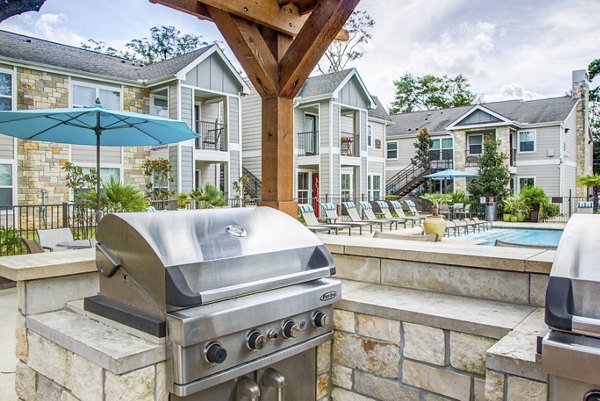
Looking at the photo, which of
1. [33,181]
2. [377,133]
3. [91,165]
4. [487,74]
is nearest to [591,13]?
[377,133]

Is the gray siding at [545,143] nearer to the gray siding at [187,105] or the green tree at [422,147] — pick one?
the green tree at [422,147]

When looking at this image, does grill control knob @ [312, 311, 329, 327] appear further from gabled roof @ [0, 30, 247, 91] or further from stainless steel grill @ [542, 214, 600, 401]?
gabled roof @ [0, 30, 247, 91]

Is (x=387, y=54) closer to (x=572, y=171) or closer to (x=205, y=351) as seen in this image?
(x=572, y=171)

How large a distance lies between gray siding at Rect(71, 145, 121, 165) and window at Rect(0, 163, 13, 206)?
1646 mm

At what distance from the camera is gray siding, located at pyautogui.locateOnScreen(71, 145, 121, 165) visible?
12672mm

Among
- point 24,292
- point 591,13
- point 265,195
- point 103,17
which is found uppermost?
point 103,17

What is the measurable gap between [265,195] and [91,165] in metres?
11.2

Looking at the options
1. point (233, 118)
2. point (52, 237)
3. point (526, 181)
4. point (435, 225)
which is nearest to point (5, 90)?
point (233, 118)

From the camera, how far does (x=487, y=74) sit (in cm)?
3684

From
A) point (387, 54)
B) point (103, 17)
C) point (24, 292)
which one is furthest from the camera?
point (387, 54)

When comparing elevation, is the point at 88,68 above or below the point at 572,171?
above

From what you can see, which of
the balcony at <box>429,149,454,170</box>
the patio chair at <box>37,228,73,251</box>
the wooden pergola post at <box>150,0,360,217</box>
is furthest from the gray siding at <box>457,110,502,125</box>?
the patio chair at <box>37,228,73,251</box>

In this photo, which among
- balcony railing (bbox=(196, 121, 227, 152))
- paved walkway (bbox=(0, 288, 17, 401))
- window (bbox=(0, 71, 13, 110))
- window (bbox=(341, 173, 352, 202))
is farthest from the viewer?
window (bbox=(341, 173, 352, 202))

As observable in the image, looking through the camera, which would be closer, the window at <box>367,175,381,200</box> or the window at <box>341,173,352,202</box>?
the window at <box>341,173,352,202</box>
